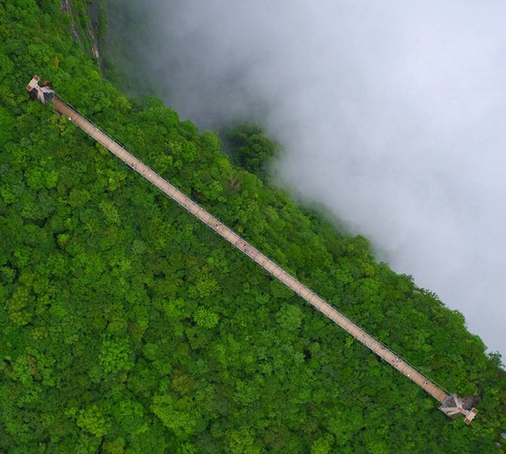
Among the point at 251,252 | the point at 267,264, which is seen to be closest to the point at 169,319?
the point at 251,252

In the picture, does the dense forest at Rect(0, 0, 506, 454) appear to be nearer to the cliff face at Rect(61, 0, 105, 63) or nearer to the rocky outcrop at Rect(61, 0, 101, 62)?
the rocky outcrop at Rect(61, 0, 101, 62)

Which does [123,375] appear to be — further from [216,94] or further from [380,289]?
[216,94]

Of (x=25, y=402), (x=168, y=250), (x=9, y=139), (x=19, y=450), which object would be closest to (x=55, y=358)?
(x=25, y=402)

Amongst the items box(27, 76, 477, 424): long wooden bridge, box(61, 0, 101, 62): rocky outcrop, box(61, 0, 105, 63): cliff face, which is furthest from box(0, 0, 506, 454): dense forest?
box(61, 0, 105, 63): cliff face

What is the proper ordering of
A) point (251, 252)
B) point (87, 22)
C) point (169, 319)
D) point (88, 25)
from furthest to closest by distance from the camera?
point (88, 25)
point (87, 22)
point (251, 252)
point (169, 319)

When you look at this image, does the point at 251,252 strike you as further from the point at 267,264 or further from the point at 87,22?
the point at 87,22

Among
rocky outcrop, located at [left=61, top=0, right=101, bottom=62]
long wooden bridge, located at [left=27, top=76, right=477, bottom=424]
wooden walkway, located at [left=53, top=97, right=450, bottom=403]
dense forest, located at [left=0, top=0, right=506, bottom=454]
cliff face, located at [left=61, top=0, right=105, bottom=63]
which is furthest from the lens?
cliff face, located at [left=61, top=0, right=105, bottom=63]

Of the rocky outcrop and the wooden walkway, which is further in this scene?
the rocky outcrop

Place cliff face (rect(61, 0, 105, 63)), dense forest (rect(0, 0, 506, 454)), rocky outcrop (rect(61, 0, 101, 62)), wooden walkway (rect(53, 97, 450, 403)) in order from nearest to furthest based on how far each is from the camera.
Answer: dense forest (rect(0, 0, 506, 454)) < wooden walkway (rect(53, 97, 450, 403)) < rocky outcrop (rect(61, 0, 101, 62)) < cliff face (rect(61, 0, 105, 63))
